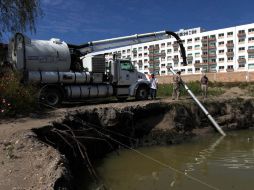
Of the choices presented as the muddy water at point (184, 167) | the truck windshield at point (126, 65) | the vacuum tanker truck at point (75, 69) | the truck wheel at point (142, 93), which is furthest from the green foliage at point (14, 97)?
the truck wheel at point (142, 93)

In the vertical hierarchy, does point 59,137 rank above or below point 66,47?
below

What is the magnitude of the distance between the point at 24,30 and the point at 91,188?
10384mm

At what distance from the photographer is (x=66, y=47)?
19.5m

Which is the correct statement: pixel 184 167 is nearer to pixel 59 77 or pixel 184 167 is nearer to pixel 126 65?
pixel 59 77

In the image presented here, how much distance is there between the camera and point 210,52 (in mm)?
105438

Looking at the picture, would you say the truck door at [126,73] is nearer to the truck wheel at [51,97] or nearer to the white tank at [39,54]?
the white tank at [39,54]

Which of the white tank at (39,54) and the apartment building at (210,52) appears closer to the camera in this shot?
the white tank at (39,54)

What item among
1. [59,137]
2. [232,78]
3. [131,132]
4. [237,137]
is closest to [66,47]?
[131,132]

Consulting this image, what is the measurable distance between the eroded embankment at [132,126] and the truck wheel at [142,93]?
104 inches

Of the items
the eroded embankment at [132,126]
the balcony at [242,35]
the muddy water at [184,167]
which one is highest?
the balcony at [242,35]

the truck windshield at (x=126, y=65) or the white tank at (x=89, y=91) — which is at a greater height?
the truck windshield at (x=126, y=65)

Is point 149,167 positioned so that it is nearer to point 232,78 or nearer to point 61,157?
point 61,157

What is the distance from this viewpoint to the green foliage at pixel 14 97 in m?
14.2

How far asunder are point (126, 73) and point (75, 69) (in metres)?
3.14
